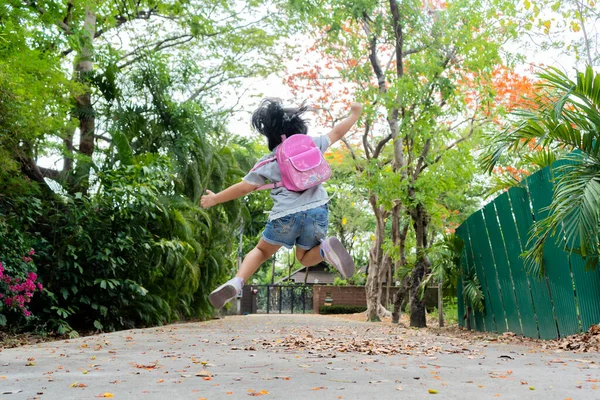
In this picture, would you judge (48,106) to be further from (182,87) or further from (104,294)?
(182,87)

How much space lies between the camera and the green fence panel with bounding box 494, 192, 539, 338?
8.98m

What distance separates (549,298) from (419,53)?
24.5ft

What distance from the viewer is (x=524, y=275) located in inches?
356

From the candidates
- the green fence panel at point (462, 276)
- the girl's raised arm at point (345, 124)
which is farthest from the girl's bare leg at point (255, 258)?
the green fence panel at point (462, 276)

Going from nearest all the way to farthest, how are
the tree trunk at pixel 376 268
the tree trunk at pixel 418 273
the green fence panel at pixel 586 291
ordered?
the green fence panel at pixel 586 291
the tree trunk at pixel 418 273
the tree trunk at pixel 376 268

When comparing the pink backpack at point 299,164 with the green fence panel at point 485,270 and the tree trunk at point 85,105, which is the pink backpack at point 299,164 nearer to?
the green fence panel at point 485,270

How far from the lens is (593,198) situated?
20.3ft

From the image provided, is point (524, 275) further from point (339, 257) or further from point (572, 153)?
point (339, 257)

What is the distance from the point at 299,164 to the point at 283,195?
281 millimetres

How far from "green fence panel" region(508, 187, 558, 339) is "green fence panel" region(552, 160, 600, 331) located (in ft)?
2.92

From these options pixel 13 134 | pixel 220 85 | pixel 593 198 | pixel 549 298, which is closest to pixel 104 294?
pixel 13 134

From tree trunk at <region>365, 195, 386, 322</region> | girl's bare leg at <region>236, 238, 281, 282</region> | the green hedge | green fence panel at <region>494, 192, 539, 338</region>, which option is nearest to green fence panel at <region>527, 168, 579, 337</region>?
green fence panel at <region>494, 192, 539, 338</region>

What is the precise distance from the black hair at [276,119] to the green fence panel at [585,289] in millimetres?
3892

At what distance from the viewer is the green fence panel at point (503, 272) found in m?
9.70
